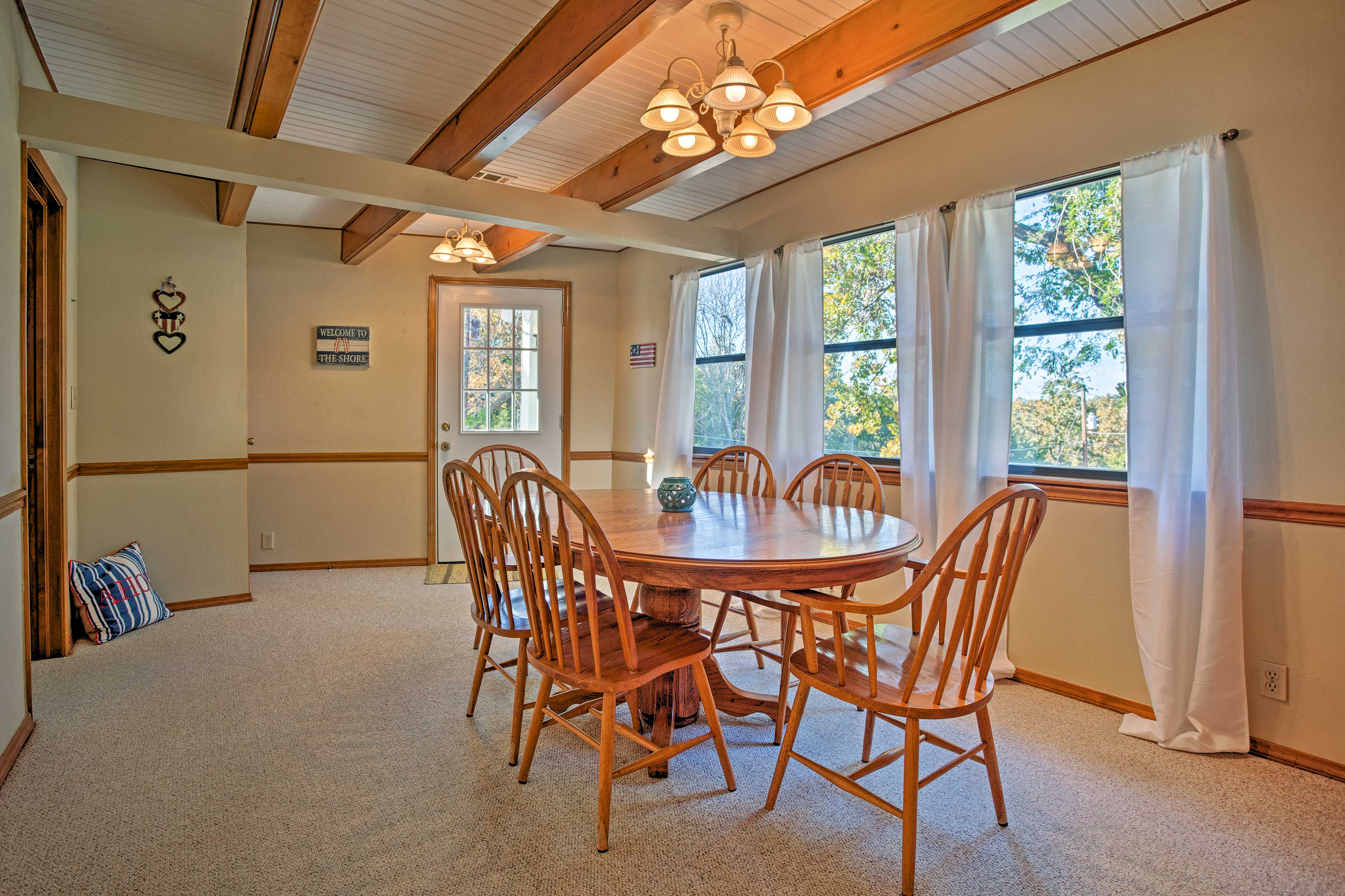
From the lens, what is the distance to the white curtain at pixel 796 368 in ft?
12.2

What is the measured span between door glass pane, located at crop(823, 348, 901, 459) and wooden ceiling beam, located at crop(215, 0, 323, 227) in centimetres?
259

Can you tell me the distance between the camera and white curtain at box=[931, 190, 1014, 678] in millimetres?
2881

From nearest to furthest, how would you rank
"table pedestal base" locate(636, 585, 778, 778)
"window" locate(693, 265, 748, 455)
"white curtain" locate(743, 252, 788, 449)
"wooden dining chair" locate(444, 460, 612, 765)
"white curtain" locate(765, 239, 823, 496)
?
"wooden dining chair" locate(444, 460, 612, 765)
"table pedestal base" locate(636, 585, 778, 778)
"white curtain" locate(765, 239, 823, 496)
"white curtain" locate(743, 252, 788, 449)
"window" locate(693, 265, 748, 455)

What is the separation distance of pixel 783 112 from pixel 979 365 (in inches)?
56.4

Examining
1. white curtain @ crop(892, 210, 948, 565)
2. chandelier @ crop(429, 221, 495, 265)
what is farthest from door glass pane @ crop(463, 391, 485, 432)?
white curtain @ crop(892, 210, 948, 565)

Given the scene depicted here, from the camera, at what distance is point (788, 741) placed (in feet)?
6.20

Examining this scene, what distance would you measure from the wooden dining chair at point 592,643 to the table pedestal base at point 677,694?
10cm

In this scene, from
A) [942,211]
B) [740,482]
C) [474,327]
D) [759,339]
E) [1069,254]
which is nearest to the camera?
[1069,254]

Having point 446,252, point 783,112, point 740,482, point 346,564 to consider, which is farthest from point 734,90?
point 346,564

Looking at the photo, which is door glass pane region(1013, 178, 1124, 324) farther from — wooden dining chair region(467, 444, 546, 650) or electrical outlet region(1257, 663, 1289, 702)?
wooden dining chair region(467, 444, 546, 650)

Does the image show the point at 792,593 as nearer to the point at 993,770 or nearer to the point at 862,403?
the point at 993,770

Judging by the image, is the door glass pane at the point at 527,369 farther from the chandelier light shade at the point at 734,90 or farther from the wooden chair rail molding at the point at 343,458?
the chandelier light shade at the point at 734,90

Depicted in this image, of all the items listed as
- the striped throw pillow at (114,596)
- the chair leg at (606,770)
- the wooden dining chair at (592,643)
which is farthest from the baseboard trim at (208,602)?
the chair leg at (606,770)

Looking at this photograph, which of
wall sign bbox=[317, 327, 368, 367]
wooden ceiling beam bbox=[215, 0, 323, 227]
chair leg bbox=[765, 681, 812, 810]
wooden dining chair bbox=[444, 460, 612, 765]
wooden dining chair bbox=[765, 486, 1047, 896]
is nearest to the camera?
wooden dining chair bbox=[765, 486, 1047, 896]
